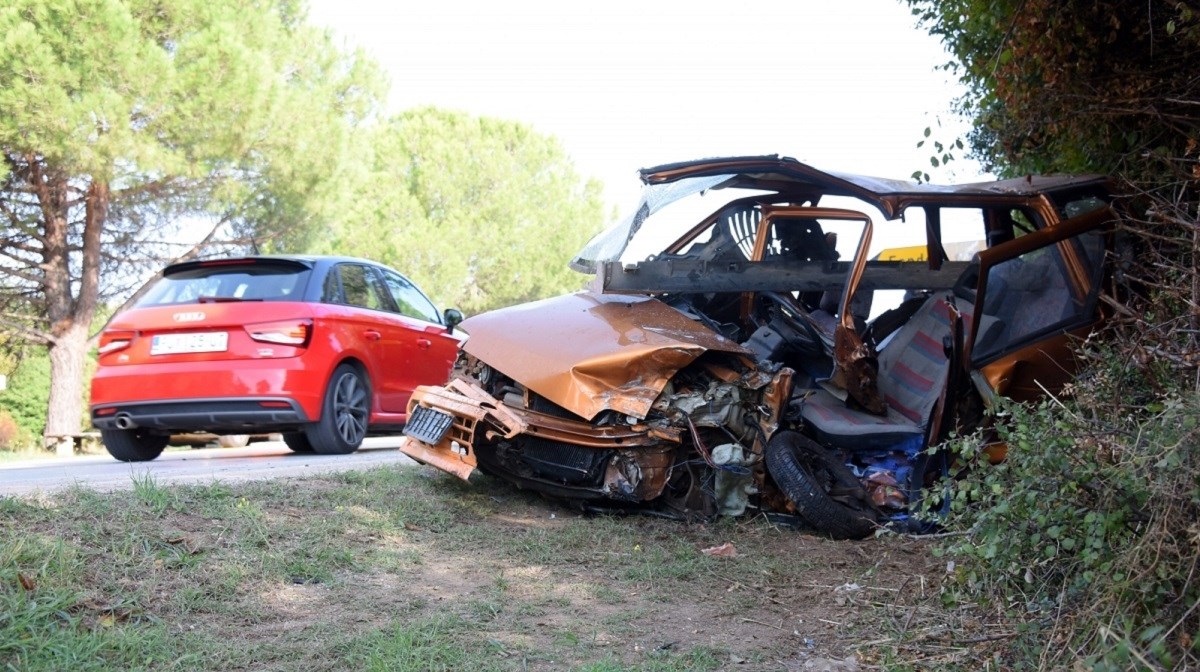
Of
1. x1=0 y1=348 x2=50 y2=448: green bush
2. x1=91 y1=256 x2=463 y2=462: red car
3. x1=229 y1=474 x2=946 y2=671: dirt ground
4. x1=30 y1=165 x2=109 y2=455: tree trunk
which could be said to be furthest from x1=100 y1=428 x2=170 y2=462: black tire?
x1=0 y1=348 x2=50 y2=448: green bush

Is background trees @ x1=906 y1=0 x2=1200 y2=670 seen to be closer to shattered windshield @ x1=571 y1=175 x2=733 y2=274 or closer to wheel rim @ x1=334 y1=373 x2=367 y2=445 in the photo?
shattered windshield @ x1=571 y1=175 x2=733 y2=274

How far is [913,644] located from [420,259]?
29783 mm

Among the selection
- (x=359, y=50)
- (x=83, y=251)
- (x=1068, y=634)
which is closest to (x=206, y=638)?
(x=1068, y=634)

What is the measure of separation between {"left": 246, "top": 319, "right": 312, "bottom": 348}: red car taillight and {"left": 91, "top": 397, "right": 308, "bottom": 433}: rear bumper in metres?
0.44

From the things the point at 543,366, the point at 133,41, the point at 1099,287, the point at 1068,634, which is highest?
the point at 133,41

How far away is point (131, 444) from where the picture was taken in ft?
28.7

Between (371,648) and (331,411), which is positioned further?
(331,411)

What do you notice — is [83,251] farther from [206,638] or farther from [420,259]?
[206,638]

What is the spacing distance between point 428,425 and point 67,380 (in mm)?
14958

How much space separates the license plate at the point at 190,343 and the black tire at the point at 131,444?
905 mm

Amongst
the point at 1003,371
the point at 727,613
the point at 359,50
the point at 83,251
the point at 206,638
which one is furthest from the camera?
the point at 359,50

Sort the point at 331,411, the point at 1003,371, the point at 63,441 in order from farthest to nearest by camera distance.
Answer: the point at 63,441
the point at 331,411
the point at 1003,371

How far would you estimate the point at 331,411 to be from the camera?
27.8ft

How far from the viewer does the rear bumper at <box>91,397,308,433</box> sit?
8023 millimetres
